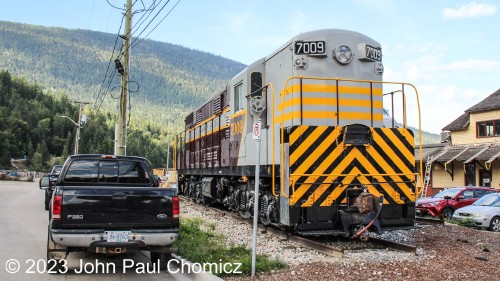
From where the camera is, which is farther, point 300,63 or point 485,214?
point 485,214

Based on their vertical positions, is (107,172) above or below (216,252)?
above

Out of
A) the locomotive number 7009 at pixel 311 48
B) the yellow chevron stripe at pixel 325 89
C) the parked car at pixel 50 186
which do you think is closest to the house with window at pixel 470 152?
the yellow chevron stripe at pixel 325 89

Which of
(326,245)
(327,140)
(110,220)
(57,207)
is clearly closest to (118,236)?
(110,220)

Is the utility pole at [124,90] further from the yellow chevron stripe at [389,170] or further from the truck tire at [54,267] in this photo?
the yellow chevron stripe at [389,170]

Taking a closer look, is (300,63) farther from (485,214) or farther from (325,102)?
(485,214)

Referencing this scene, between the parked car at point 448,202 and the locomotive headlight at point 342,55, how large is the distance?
11068 mm

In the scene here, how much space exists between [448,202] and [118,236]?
51.6 feet

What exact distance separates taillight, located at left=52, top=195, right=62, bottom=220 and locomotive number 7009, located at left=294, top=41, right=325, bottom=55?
5695mm

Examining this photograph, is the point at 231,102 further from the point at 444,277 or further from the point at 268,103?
the point at 444,277

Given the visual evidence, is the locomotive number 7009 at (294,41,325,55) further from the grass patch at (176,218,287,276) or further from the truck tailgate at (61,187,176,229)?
the truck tailgate at (61,187,176,229)

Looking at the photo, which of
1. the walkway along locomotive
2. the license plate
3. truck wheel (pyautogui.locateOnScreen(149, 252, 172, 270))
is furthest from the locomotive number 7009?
the license plate

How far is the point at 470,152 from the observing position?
101 feet

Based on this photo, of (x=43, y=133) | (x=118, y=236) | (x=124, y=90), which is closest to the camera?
(x=118, y=236)

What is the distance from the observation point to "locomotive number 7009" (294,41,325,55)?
10.1 meters
